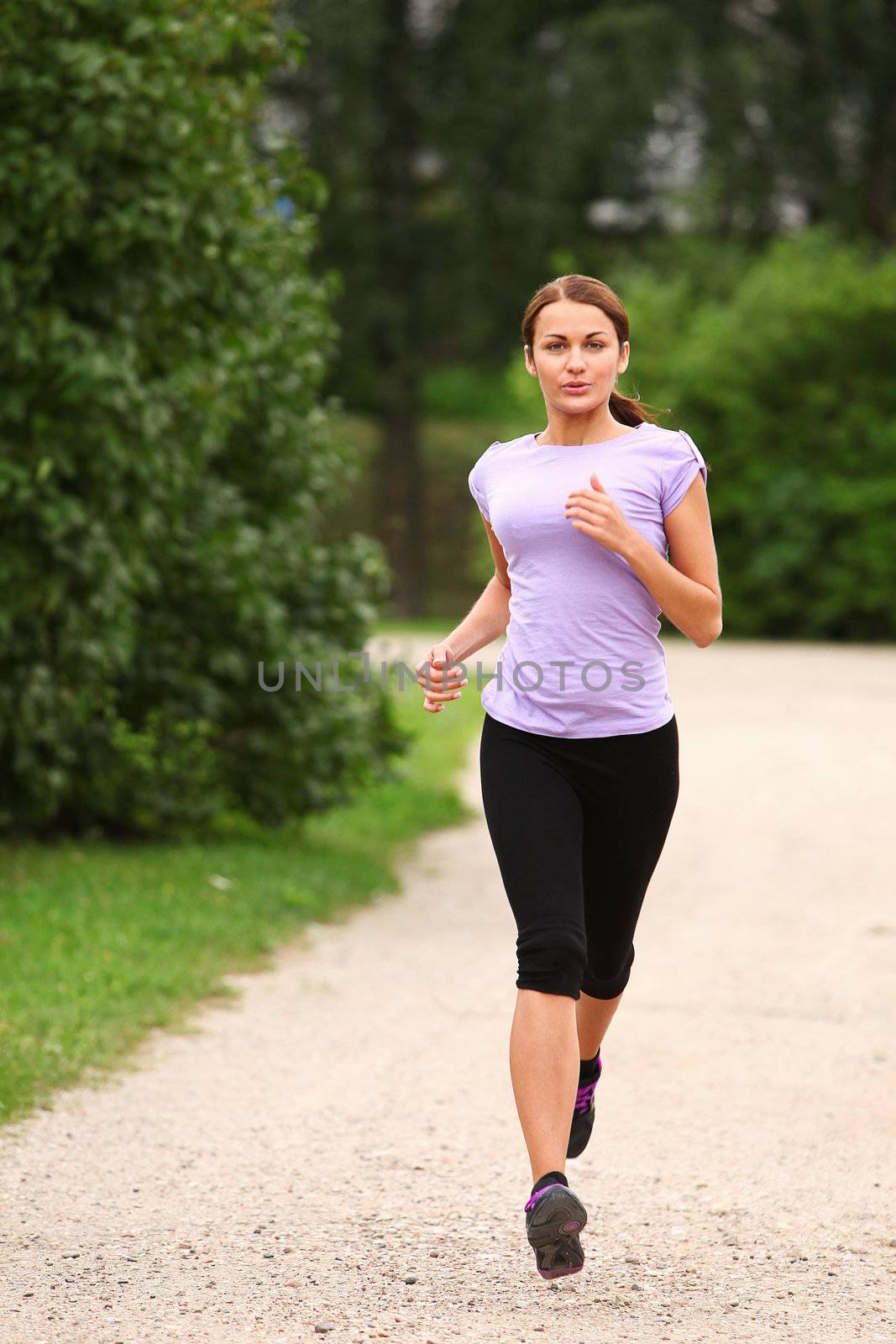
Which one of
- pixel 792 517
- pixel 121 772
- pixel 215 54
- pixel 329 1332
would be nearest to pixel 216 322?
pixel 215 54

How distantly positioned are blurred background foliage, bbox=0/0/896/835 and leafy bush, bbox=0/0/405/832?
0.02 metres

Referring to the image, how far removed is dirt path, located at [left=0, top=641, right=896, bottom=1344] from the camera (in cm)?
340

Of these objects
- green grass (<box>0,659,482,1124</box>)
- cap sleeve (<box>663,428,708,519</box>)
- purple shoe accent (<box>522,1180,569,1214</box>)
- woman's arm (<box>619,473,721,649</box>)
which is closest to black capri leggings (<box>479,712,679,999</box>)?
woman's arm (<box>619,473,721,649</box>)

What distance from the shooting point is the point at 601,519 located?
3406 millimetres

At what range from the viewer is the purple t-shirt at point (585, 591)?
3568mm

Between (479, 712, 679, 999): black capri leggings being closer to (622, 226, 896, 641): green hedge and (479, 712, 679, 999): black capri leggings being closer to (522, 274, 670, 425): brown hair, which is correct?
(522, 274, 670, 425): brown hair

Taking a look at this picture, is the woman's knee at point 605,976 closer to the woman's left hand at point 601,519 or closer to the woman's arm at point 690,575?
the woman's arm at point 690,575

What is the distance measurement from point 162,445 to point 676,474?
3.93 m

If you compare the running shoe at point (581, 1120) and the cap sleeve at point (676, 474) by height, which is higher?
the cap sleeve at point (676, 474)

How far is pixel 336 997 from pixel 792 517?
19.4m

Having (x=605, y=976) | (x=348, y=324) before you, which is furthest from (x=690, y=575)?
(x=348, y=324)

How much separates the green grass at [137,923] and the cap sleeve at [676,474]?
8.29 feet

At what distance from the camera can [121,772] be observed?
856 cm

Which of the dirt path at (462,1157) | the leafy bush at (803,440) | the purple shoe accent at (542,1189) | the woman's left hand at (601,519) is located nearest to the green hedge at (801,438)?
the leafy bush at (803,440)
